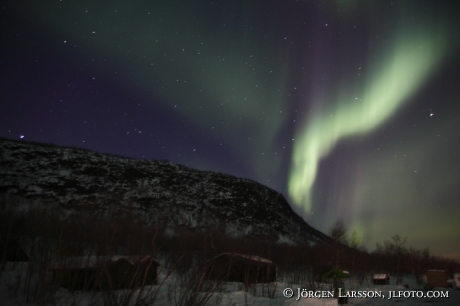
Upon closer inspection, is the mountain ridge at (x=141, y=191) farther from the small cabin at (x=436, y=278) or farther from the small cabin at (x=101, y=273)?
the small cabin at (x=436, y=278)

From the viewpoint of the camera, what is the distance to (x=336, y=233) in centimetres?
6869

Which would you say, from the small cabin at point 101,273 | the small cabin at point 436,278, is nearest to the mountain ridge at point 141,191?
the small cabin at point 101,273

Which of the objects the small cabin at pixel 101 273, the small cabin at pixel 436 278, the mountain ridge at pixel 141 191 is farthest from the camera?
the mountain ridge at pixel 141 191

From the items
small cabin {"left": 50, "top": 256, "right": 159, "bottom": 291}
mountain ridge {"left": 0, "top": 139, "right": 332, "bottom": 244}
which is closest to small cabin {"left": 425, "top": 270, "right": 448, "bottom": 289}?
small cabin {"left": 50, "top": 256, "right": 159, "bottom": 291}

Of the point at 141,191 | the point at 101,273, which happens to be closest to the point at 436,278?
the point at 101,273

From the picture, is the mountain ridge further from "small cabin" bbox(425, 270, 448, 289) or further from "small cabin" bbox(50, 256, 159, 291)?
"small cabin" bbox(425, 270, 448, 289)

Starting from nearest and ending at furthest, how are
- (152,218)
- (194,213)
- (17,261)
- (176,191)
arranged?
(17,261) → (152,218) → (194,213) → (176,191)

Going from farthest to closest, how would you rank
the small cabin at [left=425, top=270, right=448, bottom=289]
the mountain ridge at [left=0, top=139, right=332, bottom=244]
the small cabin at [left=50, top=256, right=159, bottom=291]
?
the mountain ridge at [left=0, top=139, right=332, bottom=244] → the small cabin at [left=425, top=270, right=448, bottom=289] → the small cabin at [left=50, top=256, right=159, bottom=291]

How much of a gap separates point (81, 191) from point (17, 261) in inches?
1444

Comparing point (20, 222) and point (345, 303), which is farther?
point (20, 222)

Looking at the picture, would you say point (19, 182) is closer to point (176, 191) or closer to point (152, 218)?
point (152, 218)

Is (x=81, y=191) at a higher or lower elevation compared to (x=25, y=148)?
lower

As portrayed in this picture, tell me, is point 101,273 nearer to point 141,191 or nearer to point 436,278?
point 436,278

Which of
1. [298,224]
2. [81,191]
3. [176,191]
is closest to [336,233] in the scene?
[298,224]
